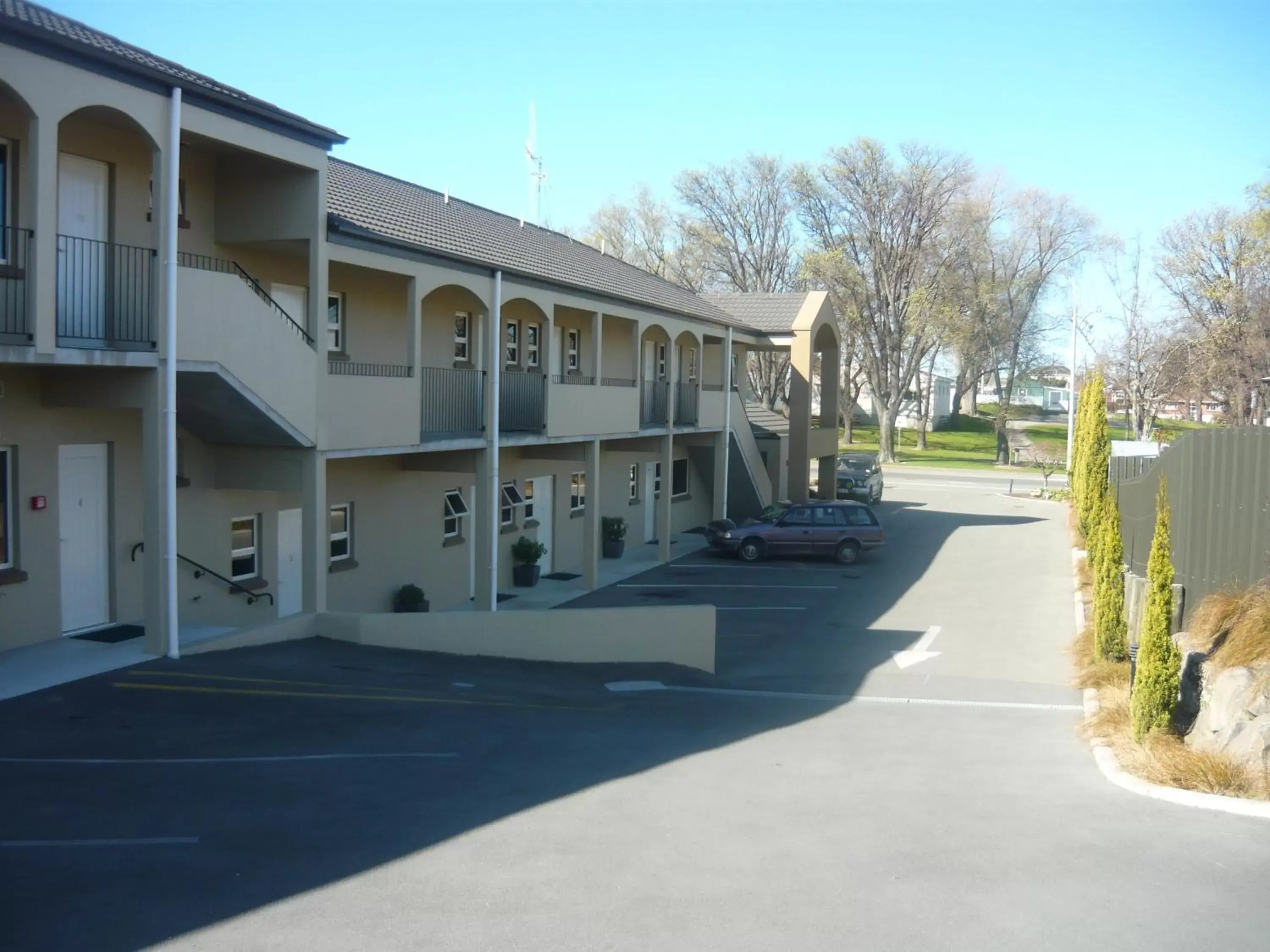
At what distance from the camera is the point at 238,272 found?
1524 centimetres

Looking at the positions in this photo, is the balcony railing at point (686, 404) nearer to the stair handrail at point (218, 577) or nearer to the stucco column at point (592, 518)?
the stucco column at point (592, 518)

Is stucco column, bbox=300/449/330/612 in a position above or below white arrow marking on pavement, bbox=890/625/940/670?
above

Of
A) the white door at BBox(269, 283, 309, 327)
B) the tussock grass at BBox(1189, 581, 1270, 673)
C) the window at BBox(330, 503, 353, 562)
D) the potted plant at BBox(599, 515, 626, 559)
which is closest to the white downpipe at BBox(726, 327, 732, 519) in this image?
the potted plant at BBox(599, 515, 626, 559)

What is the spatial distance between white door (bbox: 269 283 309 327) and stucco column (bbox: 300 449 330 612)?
8.11 ft

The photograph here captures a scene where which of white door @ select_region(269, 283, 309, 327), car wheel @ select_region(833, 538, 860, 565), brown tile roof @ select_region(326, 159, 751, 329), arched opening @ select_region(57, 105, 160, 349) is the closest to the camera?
arched opening @ select_region(57, 105, 160, 349)

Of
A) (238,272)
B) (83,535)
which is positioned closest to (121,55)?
(238,272)

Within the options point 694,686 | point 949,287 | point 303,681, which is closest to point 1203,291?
point 949,287

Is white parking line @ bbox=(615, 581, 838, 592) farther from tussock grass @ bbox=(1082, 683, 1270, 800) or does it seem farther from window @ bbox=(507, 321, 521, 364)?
tussock grass @ bbox=(1082, 683, 1270, 800)

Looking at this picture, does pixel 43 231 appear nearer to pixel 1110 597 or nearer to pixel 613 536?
Answer: pixel 1110 597

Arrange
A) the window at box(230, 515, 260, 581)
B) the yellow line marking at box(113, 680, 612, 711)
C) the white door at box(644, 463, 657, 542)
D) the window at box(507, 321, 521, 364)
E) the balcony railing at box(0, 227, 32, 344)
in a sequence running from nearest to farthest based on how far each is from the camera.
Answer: the balcony railing at box(0, 227, 32, 344), the yellow line marking at box(113, 680, 612, 711), the window at box(230, 515, 260, 581), the window at box(507, 321, 521, 364), the white door at box(644, 463, 657, 542)

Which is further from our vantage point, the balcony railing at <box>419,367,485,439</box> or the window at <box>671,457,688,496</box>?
the window at <box>671,457,688,496</box>

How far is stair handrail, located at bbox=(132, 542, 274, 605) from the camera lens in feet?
47.7

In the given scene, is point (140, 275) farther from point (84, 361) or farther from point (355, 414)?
point (355, 414)

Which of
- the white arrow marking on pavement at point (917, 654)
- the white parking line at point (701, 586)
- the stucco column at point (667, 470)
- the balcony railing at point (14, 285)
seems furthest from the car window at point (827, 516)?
the balcony railing at point (14, 285)
